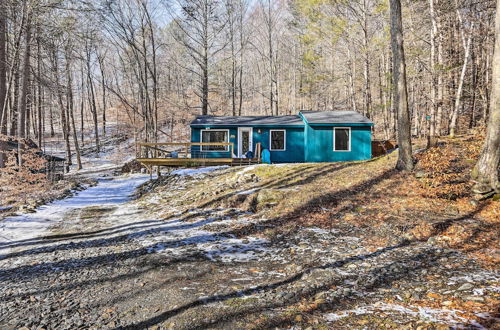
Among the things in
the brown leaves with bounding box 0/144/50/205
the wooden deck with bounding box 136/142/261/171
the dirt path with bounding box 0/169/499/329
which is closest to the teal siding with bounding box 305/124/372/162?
the wooden deck with bounding box 136/142/261/171

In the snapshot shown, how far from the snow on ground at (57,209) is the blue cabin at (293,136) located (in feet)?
16.0

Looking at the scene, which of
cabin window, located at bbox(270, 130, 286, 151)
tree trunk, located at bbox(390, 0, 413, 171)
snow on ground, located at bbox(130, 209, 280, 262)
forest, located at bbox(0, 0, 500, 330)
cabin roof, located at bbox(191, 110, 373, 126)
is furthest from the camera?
cabin window, located at bbox(270, 130, 286, 151)

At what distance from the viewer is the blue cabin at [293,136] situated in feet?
51.4

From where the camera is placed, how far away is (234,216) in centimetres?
766

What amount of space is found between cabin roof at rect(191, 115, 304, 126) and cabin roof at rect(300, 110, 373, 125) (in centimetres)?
68

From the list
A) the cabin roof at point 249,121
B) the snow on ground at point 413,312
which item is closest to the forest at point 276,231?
the snow on ground at point 413,312

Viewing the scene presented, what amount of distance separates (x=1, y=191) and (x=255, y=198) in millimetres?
8094

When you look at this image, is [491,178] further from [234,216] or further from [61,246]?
[61,246]

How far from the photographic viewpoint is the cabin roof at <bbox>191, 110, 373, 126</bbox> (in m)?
15.6

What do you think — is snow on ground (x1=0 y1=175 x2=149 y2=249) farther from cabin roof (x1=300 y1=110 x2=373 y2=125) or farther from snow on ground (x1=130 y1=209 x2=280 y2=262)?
cabin roof (x1=300 y1=110 x2=373 y2=125)

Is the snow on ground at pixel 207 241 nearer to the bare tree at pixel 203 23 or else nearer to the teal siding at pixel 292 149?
the teal siding at pixel 292 149

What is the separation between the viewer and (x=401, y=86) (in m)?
8.91

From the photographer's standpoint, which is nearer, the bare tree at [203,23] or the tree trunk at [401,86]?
the tree trunk at [401,86]

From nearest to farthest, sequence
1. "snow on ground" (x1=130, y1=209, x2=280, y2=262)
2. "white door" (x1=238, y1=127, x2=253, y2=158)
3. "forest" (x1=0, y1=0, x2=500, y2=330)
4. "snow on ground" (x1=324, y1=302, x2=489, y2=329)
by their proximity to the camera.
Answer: "snow on ground" (x1=324, y1=302, x2=489, y2=329) → "forest" (x1=0, y1=0, x2=500, y2=330) → "snow on ground" (x1=130, y1=209, x2=280, y2=262) → "white door" (x1=238, y1=127, x2=253, y2=158)
